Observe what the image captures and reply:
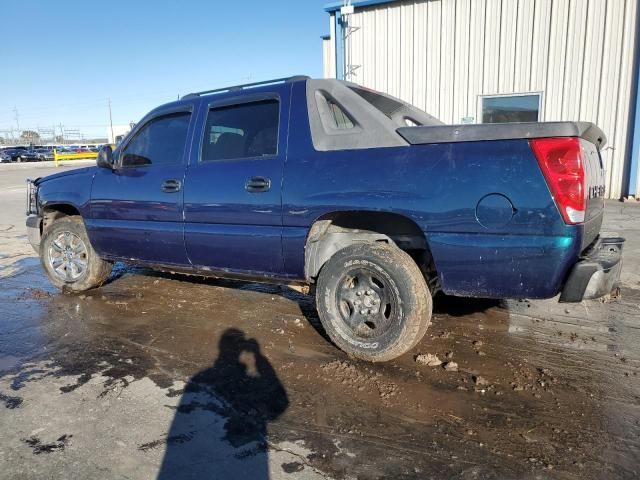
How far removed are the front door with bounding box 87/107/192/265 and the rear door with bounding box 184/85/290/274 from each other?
0.63 ft

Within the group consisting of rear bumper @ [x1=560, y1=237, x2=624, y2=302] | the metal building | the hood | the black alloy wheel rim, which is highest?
the metal building

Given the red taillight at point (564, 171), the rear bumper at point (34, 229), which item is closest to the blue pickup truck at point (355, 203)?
the red taillight at point (564, 171)

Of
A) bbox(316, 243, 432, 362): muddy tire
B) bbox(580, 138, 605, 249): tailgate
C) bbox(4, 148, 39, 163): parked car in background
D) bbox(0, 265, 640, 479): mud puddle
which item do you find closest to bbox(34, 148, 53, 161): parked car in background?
bbox(4, 148, 39, 163): parked car in background

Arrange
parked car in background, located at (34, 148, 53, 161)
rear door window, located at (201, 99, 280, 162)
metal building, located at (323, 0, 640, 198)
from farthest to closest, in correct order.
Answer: parked car in background, located at (34, 148, 53, 161) → metal building, located at (323, 0, 640, 198) → rear door window, located at (201, 99, 280, 162)

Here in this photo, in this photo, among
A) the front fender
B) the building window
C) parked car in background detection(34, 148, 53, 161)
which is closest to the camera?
the front fender

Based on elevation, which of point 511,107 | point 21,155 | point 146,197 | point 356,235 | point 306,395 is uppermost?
point 511,107

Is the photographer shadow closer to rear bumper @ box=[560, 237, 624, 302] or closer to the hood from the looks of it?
rear bumper @ box=[560, 237, 624, 302]

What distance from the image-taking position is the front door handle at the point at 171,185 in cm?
422

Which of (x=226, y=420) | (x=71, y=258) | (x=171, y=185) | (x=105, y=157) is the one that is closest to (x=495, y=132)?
(x=226, y=420)

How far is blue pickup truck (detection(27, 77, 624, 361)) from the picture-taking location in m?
2.85

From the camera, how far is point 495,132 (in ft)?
9.48

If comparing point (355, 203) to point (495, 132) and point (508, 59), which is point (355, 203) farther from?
point (508, 59)

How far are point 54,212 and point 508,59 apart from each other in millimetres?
10354

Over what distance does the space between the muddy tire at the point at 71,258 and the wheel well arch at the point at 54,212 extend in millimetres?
109
